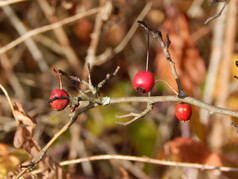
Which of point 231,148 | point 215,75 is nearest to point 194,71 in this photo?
point 215,75

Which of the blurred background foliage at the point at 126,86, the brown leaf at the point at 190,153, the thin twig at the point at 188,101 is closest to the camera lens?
the thin twig at the point at 188,101

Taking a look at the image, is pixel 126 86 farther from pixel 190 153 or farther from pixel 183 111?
pixel 183 111

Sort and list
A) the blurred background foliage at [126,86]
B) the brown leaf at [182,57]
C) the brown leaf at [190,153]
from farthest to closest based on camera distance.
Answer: the brown leaf at [182,57]
the blurred background foliage at [126,86]
the brown leaf at [190,153]

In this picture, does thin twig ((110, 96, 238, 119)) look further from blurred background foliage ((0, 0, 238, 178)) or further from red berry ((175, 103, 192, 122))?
blurred background foliage ((0, 0, 238, 178))

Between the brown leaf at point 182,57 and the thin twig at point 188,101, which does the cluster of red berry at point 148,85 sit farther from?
the brown leaf at point 182,57

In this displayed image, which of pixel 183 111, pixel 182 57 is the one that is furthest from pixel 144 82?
pixel 182 57

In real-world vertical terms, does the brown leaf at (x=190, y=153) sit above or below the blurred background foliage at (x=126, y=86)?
below

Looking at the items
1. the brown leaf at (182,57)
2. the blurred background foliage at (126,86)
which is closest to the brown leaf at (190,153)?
the blurred background foliage at (126,86)

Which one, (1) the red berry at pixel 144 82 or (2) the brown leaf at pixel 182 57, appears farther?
(2) the brown leaf at pixel 182 57
